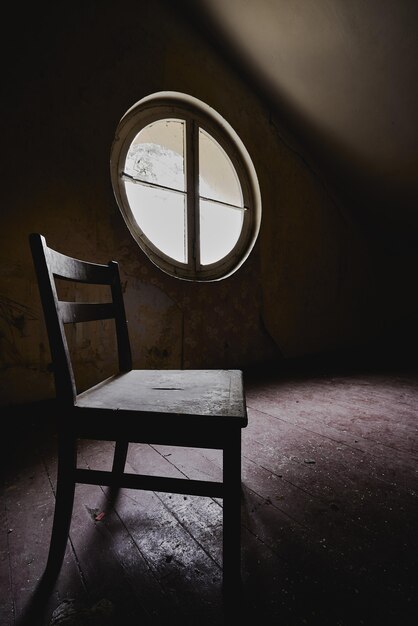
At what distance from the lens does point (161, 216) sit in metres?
2.50

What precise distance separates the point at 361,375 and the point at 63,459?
2.58 m

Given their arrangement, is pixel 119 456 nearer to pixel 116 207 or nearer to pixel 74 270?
pixel 74 270

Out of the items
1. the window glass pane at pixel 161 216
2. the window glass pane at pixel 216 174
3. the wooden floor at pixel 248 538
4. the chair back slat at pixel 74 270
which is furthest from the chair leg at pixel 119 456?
the window glass pane at pixel 216 174

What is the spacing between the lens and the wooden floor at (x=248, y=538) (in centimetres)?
65

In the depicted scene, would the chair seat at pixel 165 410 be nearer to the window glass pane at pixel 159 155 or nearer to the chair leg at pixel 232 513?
the chair leg at pixel 232 513

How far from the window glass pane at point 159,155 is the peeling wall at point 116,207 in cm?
26

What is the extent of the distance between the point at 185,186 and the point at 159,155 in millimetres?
315

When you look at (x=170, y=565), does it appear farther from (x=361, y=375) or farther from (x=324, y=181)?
(x=324, y=181)

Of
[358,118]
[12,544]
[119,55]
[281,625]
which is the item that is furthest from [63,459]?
[358,118]

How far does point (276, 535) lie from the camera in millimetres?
857

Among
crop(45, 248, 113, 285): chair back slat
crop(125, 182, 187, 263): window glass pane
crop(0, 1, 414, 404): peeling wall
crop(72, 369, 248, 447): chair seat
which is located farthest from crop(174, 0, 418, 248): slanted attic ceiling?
crop(72, 369, 248, 447): chair seat

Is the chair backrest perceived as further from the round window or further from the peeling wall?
the round window

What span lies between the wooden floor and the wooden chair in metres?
0.09

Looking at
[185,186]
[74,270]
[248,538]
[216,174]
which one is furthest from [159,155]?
[248,538]
